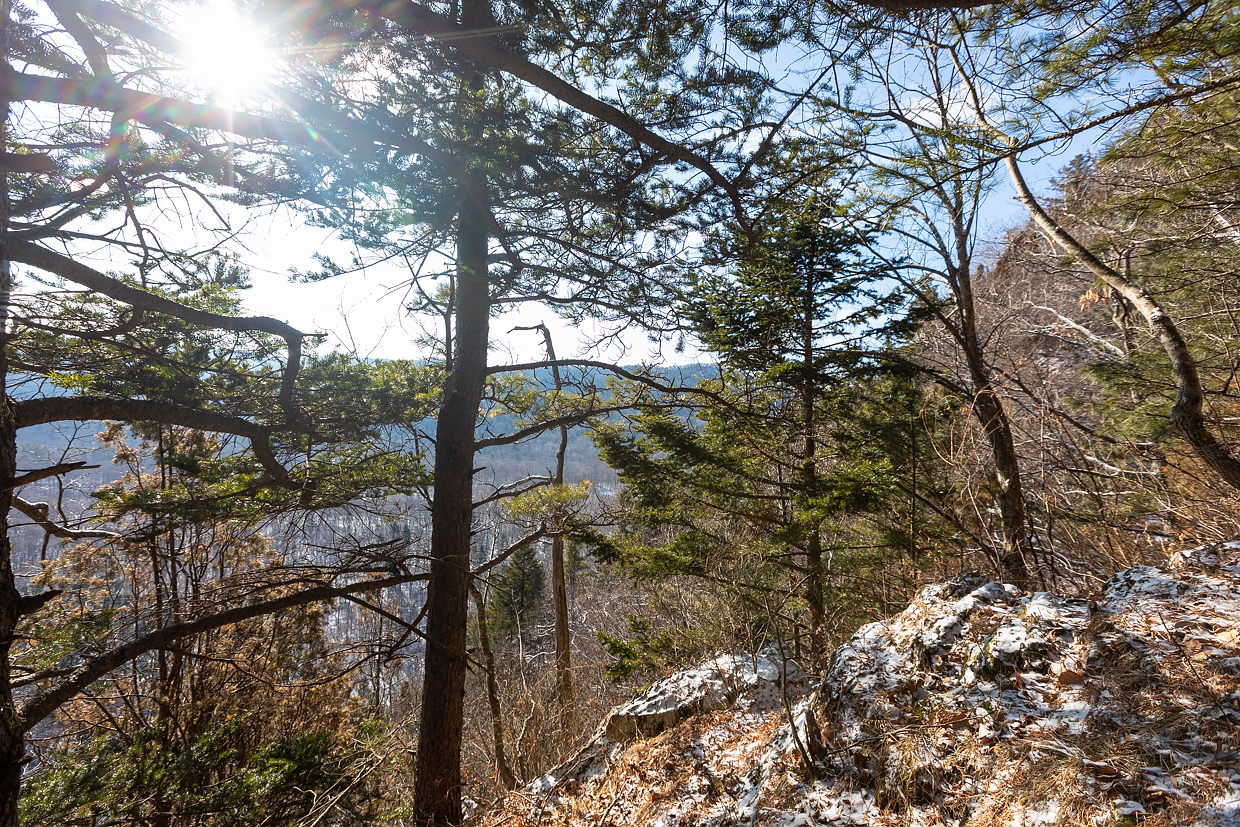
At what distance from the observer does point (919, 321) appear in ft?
23.5

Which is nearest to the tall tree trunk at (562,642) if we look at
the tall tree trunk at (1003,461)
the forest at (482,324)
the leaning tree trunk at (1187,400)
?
the forest at (482,324)

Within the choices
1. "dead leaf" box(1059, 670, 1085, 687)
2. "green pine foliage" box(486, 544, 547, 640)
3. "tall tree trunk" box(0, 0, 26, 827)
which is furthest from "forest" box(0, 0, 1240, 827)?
"green pine foliage" box(486, 544, 547, 640)

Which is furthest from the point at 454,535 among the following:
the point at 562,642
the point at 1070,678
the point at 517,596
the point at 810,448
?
the point at 517,596

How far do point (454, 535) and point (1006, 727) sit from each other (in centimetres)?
401

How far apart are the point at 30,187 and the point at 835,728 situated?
6.55m

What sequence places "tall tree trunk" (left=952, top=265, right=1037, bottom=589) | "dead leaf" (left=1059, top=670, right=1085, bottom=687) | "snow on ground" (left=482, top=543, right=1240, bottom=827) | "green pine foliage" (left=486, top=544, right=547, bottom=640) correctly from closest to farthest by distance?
"snow on ground" (left=482, top=543, right=1240, bottom=827), "dead leaf" (left=1059, top=670, right=1085, bottom=687), "tall tree trunk" (left=952, top=265, right=1037, bottom=589), "green pine foliage" (left=486, top=544, right=547, bottom=640)

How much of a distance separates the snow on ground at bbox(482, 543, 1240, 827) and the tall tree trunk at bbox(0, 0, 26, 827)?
10.4ft

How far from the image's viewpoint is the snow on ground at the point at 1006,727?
1843 mm

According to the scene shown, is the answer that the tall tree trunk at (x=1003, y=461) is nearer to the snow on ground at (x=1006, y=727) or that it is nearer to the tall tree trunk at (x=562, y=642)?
the snow on ground at (x=1006, y=727)

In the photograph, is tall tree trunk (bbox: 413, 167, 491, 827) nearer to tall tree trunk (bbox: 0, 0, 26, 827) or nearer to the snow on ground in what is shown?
the snow on ground

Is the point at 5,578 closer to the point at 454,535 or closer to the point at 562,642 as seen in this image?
the point at 454,535

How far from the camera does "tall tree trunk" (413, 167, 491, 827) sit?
3973 mm

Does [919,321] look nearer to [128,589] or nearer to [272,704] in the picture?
[272,704]

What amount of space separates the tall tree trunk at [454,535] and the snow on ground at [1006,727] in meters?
0.79
